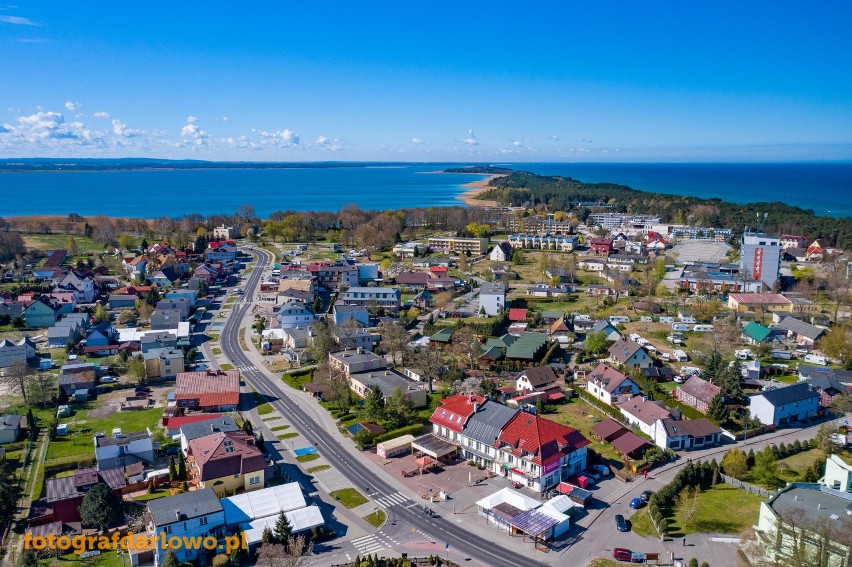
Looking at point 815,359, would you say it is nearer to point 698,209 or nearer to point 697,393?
point 697,393

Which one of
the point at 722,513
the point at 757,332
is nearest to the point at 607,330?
the point at 757,332

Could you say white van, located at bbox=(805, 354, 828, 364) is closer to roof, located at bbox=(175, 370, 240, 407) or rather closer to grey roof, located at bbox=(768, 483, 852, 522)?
grey roof, located at bbox=(768, 483, 852, 522)

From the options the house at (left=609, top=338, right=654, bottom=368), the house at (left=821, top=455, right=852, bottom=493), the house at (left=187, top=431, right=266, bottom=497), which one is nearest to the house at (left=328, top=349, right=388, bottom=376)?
the house at (left=187, top=431, right=266, bottom=497)

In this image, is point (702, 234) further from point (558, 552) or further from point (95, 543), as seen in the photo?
point (95, 543)

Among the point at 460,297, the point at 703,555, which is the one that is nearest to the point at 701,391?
the point at 703,555

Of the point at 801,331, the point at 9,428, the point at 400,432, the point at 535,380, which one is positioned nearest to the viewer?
the point at 9,428
